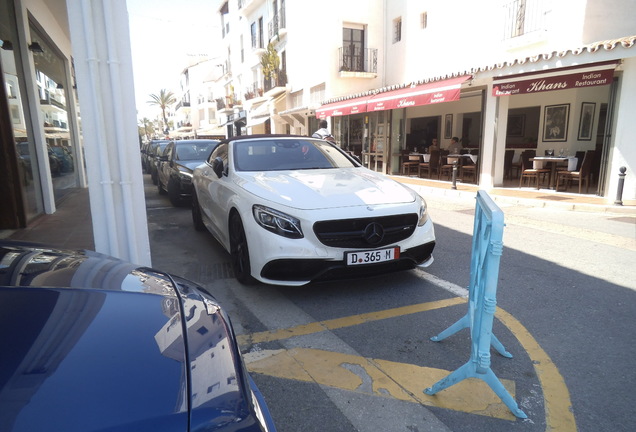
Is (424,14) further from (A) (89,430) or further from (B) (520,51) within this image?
(A) (89,430)

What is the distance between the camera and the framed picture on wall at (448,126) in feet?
58.6

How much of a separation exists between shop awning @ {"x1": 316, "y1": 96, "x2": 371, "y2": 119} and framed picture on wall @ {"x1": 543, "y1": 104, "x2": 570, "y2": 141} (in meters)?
6.21

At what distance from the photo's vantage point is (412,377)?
2.67 metres

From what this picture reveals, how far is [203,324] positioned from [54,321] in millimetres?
472

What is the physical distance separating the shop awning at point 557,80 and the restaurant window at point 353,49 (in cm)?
963

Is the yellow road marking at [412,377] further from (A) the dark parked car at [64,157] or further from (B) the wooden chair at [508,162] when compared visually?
(B) the wooden chair at [508,162]

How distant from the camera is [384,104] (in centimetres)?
1425

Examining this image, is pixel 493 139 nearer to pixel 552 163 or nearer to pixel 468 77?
pixel 552 163

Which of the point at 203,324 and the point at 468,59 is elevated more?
the point at 468,59

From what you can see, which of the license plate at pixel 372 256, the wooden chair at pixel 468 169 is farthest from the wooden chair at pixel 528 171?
the license plate at pixel 372 256

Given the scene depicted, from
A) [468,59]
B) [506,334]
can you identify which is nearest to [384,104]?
[468,59]

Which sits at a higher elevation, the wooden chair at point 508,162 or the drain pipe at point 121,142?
the drain pipe at point 121,142

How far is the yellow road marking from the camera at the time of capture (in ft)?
7.80

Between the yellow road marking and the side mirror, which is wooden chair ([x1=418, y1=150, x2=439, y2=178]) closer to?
the side mirror
